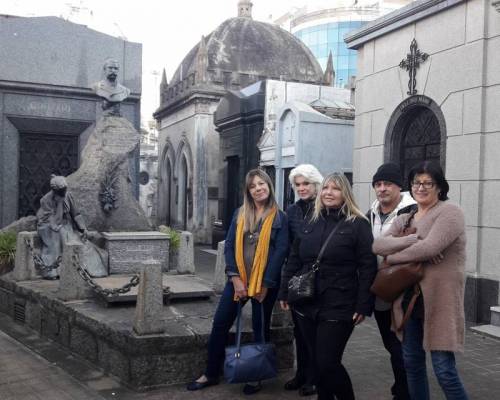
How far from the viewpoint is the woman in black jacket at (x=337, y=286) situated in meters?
3.77

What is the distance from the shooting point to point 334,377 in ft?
12.4

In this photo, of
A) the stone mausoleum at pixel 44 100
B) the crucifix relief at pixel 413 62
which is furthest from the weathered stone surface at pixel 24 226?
the crucifix relief at pixel 413 62

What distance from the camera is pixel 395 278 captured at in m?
3.64

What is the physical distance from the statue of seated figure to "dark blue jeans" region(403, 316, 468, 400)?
5.19 metres

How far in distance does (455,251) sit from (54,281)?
5815 mm

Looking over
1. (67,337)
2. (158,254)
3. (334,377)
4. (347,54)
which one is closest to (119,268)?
(158,254)

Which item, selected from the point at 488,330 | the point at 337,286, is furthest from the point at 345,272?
the point at 488,330

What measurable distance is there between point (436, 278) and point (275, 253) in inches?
56.2

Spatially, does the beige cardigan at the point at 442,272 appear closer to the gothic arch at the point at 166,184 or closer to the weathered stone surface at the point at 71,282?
the weathered stone surface at the point at 71,282

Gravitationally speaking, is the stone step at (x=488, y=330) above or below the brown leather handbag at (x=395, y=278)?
below

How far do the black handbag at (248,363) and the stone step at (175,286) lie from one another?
6.56 ft

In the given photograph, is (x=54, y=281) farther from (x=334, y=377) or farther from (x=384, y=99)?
(x=384, y=99)

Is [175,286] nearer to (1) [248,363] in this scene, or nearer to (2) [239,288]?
(2) [239,288]

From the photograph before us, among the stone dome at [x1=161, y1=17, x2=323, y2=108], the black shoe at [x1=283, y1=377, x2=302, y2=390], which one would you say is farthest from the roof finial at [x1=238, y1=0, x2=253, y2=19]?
the black shoe at [x1=283, y1=377, x2=302, y2=390]
